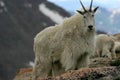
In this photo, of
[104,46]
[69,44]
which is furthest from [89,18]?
[104,46]

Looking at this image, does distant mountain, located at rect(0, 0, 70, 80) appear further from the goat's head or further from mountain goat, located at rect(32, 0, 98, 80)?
the goat's head

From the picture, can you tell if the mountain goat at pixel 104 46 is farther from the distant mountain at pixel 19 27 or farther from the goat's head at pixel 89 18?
the distant mountain at pixel 19 27

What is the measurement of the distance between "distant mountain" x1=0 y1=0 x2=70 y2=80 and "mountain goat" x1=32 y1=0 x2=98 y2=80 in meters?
83.1

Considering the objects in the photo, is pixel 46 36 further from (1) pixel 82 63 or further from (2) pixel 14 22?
(2) pixel 14 22

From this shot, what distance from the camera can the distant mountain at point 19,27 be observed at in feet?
381

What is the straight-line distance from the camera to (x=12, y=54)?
4813 inches

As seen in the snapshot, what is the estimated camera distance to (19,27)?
14562cm

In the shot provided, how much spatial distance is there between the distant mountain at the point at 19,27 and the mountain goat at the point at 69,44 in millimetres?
83110

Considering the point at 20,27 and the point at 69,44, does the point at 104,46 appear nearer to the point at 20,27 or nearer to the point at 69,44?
the point at 69,44

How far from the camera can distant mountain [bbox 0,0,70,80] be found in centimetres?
11600

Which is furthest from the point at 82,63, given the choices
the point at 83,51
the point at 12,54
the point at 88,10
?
the point at 12,54

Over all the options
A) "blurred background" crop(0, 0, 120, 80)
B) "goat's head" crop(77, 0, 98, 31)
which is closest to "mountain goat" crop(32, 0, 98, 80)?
"goat's head" crop(77, 0, 98, 31)

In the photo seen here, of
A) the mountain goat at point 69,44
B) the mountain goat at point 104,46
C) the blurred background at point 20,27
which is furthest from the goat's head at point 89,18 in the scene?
the blurred background at point 20,27

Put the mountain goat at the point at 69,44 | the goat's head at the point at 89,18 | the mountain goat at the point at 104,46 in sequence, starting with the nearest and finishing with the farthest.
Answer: the goat's head at the point at 89,18, the mountain goat at the point at 69,44, the mountain goat at the point at 104,46
